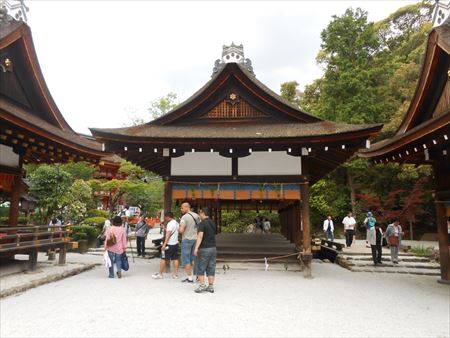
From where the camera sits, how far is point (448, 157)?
852cm

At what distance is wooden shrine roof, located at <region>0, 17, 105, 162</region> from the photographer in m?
7.93

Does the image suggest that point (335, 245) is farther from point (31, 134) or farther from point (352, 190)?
point (31, 134)

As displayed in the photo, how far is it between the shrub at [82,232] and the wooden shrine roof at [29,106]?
1075 cm

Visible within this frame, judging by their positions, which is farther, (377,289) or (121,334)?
(377,289)

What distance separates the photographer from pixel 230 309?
229 inches

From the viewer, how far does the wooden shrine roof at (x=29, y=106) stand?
793 cm

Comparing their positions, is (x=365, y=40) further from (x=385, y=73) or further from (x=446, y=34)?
(x=446, y=34)

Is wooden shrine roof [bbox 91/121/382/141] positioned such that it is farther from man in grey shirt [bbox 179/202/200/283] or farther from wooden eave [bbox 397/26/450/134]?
man in grey shirt [bbox 179/202/200/283]

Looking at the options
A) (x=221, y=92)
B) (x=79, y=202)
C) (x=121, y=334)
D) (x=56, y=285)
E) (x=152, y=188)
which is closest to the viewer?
(x=121, y=334)

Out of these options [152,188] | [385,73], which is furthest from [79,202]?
[385,73]

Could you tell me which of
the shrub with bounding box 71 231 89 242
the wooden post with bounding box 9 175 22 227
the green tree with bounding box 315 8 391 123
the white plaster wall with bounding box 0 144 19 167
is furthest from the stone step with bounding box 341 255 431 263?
the shrub with bounding box 71 231 89 242

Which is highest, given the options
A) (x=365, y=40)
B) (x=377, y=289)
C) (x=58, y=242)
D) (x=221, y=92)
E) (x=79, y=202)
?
(x=365, y=40)

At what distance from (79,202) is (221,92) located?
17383 mm

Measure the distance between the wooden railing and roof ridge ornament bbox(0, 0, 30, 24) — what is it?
19.2 feet
